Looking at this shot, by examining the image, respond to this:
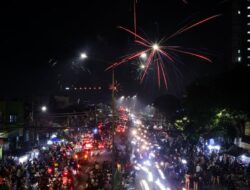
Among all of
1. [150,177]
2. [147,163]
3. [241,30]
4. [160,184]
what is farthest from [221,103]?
[241,30]

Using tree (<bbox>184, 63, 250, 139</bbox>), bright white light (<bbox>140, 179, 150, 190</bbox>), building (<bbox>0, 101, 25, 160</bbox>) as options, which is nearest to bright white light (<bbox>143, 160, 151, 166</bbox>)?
bright white light (<bbox>140, 179, 150, 190</bbox>)

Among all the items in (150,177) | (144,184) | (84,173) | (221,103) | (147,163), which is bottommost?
(147,163)

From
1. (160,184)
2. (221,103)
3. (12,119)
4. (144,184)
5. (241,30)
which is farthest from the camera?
(241,30)

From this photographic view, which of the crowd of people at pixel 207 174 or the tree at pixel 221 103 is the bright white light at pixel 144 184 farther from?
the tree at pixel 221 103

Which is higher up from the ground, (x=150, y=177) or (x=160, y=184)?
(x=160, y=184)

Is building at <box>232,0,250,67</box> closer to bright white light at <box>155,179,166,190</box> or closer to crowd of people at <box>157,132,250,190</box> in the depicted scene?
crowd of people at <box>157,132,250,190</box>

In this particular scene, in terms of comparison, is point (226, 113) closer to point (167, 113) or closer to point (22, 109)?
point (22, 109)

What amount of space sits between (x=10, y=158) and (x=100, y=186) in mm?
→ 10124

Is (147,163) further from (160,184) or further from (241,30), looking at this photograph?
(241,30)

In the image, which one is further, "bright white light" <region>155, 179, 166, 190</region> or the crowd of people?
"bright white light" <region>155, 179, 166, 190</region>

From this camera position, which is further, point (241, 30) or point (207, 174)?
point (241, 30)

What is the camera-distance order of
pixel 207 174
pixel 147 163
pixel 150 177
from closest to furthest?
pixel 207 174 → pixel 150 177 → pixel 147 163

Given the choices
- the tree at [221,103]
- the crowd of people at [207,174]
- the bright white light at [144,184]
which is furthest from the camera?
the tree at [221,103]

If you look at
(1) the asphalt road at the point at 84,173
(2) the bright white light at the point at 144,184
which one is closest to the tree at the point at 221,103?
(2) the bright white light at the point at 144,184
